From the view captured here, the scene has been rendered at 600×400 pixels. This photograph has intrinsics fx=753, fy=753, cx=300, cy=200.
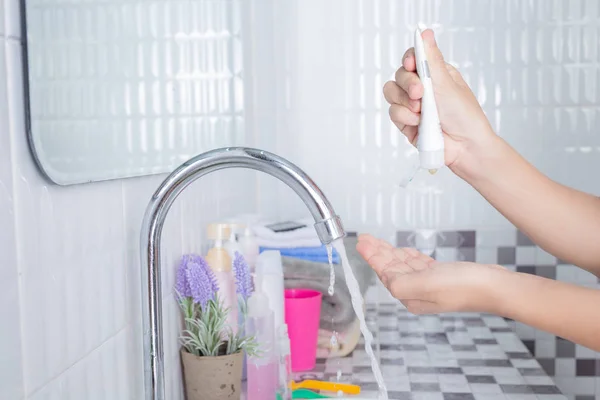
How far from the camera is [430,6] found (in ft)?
6.88

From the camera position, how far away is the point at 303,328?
60.6 inches

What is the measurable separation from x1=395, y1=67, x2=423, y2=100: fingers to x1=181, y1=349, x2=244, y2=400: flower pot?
1.64 ft

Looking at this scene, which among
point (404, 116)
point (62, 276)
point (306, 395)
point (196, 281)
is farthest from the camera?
point (306, 395)

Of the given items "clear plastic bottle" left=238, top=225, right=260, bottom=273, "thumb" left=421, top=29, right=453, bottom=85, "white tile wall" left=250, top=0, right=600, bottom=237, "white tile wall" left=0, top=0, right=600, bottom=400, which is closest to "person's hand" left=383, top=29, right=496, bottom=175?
"thumb" left=421, top=29, right=453, bottom=85

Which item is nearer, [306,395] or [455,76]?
[455,76]

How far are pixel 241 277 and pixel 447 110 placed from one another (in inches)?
17.9

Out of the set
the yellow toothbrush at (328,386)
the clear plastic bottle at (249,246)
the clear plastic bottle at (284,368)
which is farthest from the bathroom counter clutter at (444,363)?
the clear plastic bottle at (249,246)

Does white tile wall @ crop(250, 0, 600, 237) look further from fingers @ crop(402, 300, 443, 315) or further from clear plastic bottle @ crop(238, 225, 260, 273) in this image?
fingers @ crop(402, 300, 443, 315)

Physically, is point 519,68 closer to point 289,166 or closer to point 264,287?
point 264,287

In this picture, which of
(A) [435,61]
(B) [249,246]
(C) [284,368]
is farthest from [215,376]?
(A) [435,61]

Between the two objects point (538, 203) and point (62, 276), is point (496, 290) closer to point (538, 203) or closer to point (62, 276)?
point (538, 203)

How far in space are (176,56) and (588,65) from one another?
1.22 m

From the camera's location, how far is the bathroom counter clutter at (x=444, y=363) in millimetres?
1440

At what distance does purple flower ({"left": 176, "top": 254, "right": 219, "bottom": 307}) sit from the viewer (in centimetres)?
123
